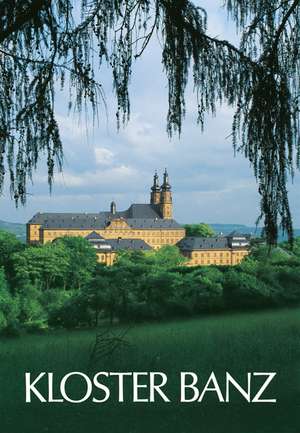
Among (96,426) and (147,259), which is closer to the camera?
(96,426)

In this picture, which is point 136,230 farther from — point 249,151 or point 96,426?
point 249,151

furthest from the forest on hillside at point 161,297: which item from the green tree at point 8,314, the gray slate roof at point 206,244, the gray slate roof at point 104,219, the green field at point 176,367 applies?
the gray slate roof at point 104,219

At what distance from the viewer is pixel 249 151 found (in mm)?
1140

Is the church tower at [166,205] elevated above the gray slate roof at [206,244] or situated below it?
above

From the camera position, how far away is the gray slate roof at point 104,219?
138 feet

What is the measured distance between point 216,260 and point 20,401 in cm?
2846

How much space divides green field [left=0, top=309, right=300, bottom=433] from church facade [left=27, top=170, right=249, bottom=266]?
23.2m

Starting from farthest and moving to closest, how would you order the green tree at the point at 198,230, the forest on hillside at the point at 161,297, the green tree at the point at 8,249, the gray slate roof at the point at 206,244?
1. the green tree at the point at 198,230
2. the gray slate roof at the point at 206,244
3. the green tree at the point at 8,249
4. the forest on hillside at the point at 161,297

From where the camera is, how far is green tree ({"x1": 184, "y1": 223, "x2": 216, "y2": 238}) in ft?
151

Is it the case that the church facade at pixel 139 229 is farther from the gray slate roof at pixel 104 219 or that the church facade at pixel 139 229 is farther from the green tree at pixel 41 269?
the green tree at pixel 41 269

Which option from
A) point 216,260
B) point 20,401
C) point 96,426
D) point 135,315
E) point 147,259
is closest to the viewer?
point 96,426

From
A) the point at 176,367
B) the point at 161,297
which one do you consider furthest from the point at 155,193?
the point at 176,367

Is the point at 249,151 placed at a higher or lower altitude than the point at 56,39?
lower

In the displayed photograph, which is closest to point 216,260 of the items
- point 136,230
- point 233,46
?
point 136,230
